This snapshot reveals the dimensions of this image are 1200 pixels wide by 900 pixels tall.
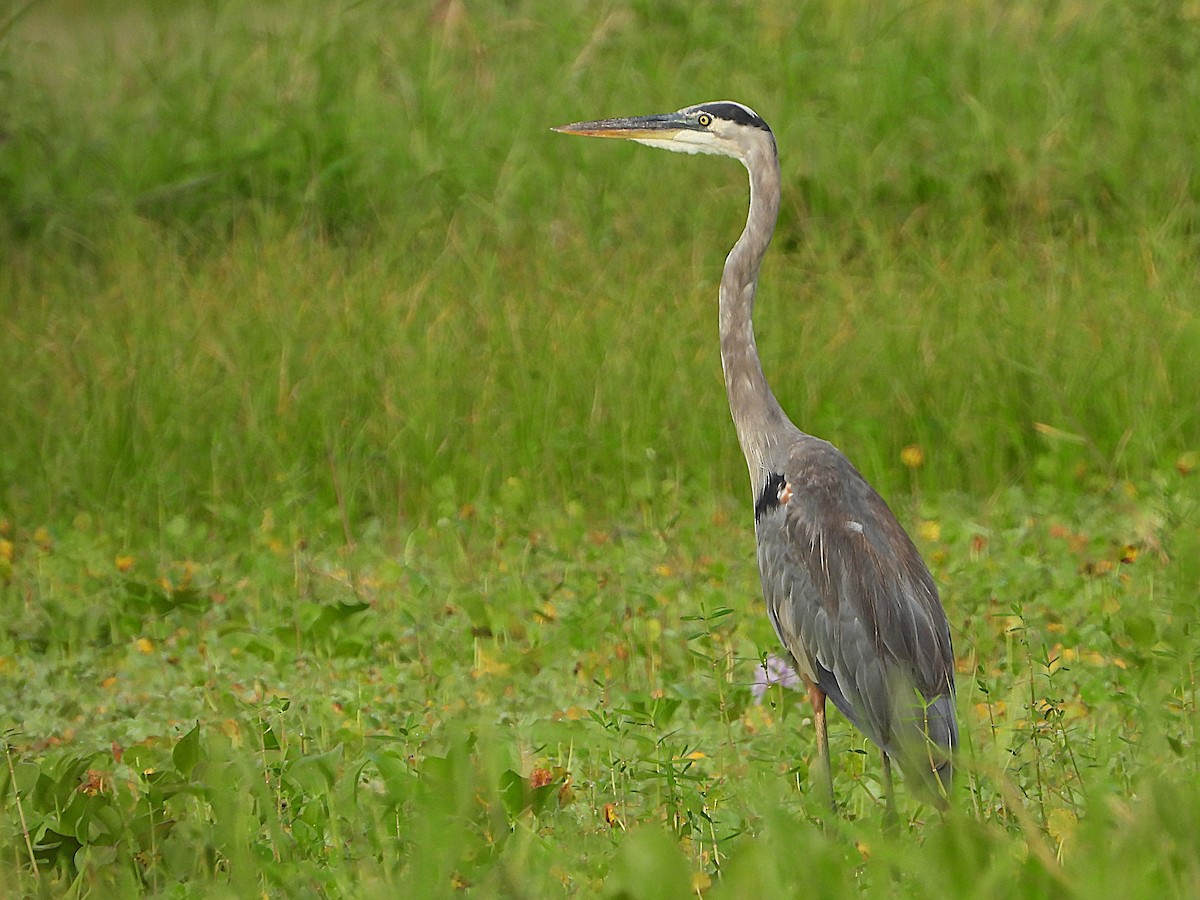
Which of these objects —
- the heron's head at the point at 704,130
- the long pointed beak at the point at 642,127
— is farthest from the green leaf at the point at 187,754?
the long pointed beak at the point at 642,127

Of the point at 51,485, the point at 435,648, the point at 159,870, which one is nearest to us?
the point at 159,870

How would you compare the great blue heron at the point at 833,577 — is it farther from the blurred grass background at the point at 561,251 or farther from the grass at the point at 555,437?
the blurred grass background at the point at 561,251

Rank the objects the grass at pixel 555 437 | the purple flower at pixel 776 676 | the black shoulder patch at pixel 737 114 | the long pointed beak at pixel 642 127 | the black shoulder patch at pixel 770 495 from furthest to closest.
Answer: the long pointed beak at pixel 642 127 < the black shoulder patch at pixel 737 114 < the purple flower at pixel 776 676 < the black shoulder patch at pixel 770 495 < the grass at pixel 555 437

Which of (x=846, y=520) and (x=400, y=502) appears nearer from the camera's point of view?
(x=846, y=520)

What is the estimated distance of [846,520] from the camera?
13.4 ft

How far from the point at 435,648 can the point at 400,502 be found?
1468 mm

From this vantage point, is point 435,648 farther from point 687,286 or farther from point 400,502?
point 687,286

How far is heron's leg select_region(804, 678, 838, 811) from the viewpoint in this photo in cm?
372

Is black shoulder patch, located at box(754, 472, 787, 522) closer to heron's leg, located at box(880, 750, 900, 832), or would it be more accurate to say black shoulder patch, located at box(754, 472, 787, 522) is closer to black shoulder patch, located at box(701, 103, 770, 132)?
heron's leg, located at box(880, 750, 900, 832)

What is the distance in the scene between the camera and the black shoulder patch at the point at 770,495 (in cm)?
435

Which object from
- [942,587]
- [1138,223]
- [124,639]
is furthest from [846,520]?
[1138,223]

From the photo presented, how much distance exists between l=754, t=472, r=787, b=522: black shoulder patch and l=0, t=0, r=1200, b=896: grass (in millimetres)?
461

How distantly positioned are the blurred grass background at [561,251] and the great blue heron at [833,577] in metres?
1.62

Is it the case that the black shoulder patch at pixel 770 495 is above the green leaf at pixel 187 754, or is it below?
above
